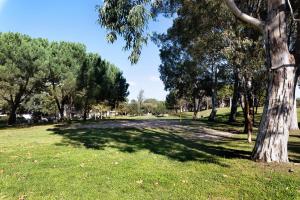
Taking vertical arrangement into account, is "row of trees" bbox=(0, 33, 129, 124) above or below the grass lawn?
above

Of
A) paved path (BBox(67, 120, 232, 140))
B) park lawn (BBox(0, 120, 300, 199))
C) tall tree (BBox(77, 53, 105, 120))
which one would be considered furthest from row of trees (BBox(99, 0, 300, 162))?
tall tree (BBox(77, 53, 105, 120))

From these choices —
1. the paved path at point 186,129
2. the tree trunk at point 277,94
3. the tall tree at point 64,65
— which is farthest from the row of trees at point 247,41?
the tall tree at point 64,65

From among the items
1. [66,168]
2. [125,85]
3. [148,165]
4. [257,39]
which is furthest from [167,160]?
[125,85]

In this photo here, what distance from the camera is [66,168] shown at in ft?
29.7

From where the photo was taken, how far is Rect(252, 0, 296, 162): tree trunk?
31.5 feet

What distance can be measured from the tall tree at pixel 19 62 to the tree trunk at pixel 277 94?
2321cm

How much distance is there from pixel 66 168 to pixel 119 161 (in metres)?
1.70

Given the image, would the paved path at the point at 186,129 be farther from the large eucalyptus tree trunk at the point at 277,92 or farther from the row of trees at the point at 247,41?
the large eucalyptus tree trunk at the point at 277,92

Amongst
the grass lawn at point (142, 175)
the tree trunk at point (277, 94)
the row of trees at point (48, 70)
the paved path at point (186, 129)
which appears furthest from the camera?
the row of trees at point (48, 70)

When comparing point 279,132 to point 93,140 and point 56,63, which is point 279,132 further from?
point 56,63

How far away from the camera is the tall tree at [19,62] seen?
91.4 feet

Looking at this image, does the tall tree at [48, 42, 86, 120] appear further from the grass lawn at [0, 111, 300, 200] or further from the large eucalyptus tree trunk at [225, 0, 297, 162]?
the large eucalyptus tree trunk at [225, 0, 297, 162]

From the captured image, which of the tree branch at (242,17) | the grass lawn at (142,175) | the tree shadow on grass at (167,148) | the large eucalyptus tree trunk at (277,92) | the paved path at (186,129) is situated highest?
the tree branch at (242,17)

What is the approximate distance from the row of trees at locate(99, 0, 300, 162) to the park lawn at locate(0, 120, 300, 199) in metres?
1.42
